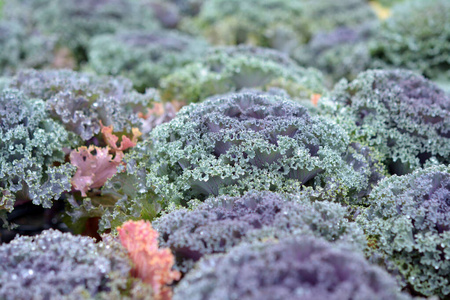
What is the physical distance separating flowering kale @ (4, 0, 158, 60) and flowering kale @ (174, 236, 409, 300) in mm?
7768

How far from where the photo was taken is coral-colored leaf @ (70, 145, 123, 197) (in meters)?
3.65

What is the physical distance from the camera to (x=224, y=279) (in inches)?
77.0

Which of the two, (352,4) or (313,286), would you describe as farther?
(352,4)

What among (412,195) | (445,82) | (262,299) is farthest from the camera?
(445,82)

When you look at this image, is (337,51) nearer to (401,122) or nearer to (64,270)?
(401,122)

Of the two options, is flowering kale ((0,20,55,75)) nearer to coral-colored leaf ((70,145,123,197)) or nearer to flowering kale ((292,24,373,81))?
coral-colored leaf ((70,145,123,197))

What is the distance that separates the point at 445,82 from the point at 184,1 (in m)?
9.38

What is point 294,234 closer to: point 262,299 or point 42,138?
point 262,299

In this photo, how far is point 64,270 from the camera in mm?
2270

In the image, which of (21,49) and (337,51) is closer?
(21,49)

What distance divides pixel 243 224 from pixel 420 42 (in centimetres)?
554

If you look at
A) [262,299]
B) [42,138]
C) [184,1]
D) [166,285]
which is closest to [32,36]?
[42,138]

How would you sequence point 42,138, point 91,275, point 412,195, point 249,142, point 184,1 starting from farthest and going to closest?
1. point 184,1
2. point 42,138
3. point 249,142
4. point 412,195
5. point 91,275

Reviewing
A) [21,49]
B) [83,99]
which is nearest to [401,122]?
[83,99]
